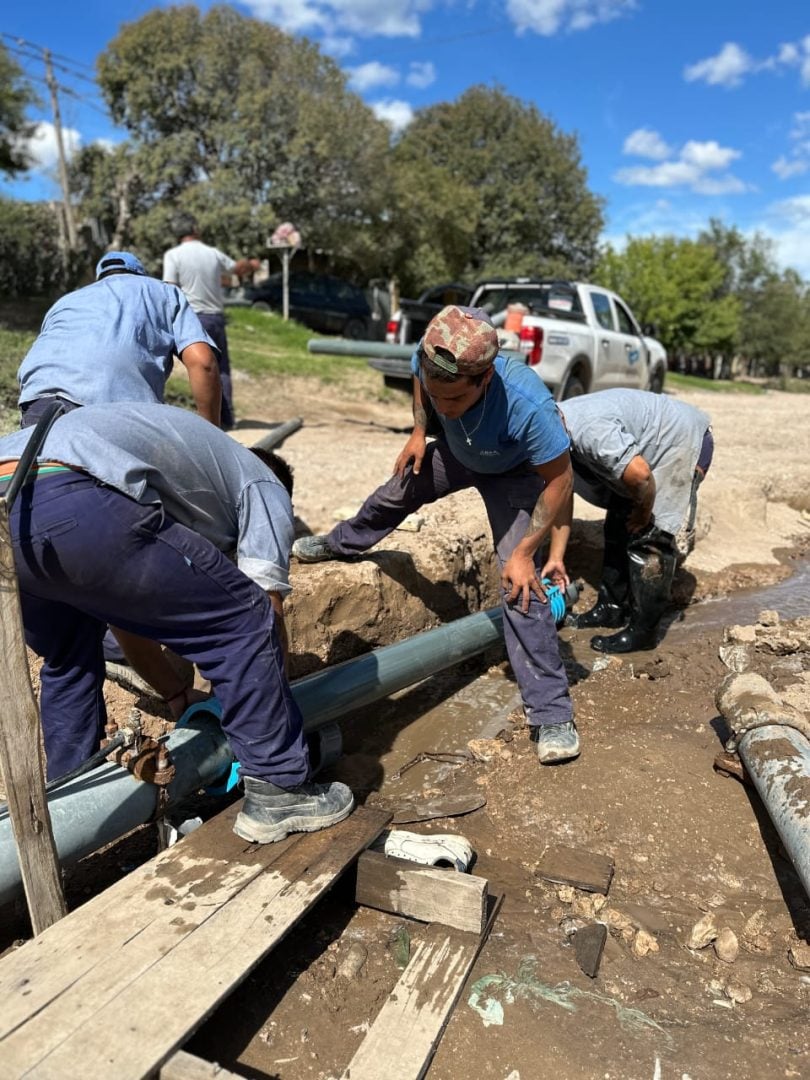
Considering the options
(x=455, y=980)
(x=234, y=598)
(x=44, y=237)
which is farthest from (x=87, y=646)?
(x=44, y=237)

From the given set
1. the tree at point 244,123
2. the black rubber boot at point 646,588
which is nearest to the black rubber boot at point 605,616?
the black rubber boot at point 646,588

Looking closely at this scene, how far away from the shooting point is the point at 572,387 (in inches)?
394

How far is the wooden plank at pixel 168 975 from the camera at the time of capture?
1.64 metres

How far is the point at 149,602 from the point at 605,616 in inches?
140

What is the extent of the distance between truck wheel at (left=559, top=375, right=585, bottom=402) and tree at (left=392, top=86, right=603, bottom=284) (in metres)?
25.6

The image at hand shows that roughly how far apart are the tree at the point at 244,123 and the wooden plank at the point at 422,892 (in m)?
25.2

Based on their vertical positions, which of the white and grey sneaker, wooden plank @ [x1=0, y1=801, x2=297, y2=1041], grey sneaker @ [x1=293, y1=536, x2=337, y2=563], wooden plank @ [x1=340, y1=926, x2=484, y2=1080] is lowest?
wooden plank @ [x1=340, y1=926, x2=484, y2=1080]

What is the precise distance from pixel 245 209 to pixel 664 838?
24.4 metres

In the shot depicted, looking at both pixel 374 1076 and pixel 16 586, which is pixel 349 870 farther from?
pixel 16 586

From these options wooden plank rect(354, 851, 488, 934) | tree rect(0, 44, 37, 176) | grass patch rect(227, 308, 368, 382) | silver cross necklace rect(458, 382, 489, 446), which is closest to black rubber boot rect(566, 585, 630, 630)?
silver cross necklace rect(458, 382, 489, 446)

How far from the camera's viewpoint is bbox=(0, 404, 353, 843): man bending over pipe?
2.01m

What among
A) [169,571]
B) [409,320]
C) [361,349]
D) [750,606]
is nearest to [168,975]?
[169,571]

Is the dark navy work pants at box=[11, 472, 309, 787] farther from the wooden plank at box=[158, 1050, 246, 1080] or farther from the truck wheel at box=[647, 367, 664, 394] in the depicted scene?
the truck wheel at box=[647, 367, 664, 394]

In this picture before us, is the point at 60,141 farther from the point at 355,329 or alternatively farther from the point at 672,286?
the point at 672,286
